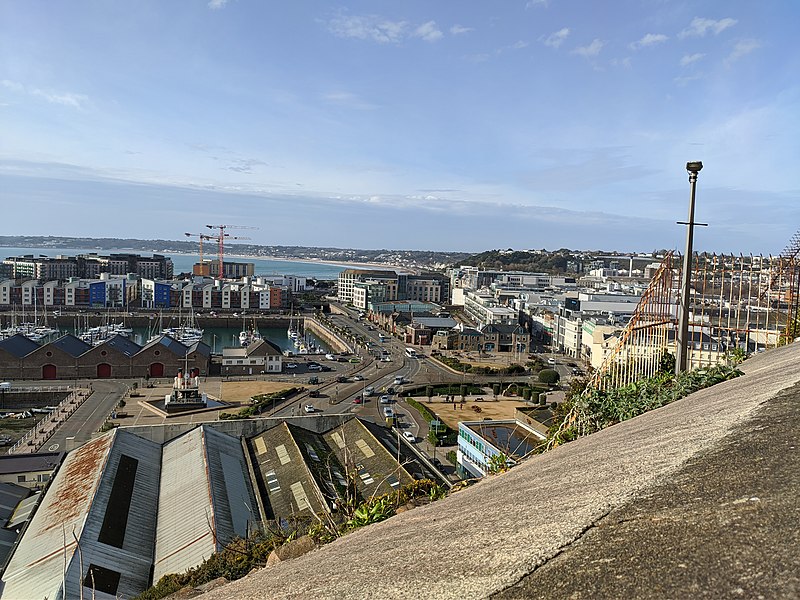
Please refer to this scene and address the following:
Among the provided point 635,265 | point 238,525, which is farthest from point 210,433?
point 635,265

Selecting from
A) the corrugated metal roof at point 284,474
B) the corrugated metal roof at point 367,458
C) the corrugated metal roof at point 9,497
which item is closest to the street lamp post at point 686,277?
the corrugated metal roof at point 367,458

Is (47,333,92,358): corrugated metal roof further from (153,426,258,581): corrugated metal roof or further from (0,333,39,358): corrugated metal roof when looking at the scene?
(153,426,258,581): corrugated metal roof

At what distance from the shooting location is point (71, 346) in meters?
21.4

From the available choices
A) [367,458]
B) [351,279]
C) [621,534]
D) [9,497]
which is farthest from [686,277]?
[351,279]

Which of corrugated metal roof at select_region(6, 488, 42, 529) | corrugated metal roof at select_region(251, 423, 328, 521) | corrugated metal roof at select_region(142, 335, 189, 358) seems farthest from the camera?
corrugated metal roof at select_region(142, 335, 189, 358)

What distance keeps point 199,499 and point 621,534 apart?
772cm

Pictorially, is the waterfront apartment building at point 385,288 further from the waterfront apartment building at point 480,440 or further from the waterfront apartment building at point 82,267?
the waterfront apartment building at point 480,440

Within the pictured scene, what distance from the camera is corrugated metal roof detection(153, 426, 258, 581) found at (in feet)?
22.4

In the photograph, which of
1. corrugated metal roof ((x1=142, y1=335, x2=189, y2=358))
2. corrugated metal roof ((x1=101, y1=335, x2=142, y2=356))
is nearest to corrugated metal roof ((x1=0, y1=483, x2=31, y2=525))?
corrugated metal roof ((x1=142, y1=335, x2=189, y2=358))

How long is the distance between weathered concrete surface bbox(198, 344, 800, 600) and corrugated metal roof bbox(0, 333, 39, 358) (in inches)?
873

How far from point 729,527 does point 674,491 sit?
0.26 m

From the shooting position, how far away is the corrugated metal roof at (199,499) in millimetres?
6836

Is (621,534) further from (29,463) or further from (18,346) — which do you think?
(18,346)

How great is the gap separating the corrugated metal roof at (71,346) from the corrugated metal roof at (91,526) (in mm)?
12478
